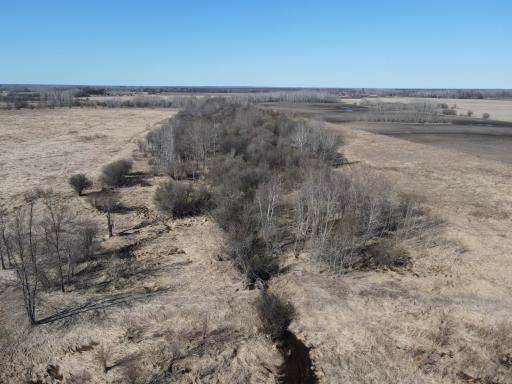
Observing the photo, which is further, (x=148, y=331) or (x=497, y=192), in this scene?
(x=497, y=192)

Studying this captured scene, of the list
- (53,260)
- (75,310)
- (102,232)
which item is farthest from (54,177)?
(75,310)

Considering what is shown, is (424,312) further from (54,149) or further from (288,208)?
(54,149)

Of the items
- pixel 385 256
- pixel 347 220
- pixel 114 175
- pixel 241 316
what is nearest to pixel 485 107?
pixel 347 220

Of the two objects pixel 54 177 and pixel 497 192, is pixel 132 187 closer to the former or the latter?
pixel 54 177

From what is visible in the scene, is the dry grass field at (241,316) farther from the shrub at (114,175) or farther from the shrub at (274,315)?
the shrub at (114,175)

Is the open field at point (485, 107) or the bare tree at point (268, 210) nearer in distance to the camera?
the bare tree at point (268, 210)

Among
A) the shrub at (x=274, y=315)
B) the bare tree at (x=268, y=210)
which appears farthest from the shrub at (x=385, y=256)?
the shrub at (x=274, y=315)

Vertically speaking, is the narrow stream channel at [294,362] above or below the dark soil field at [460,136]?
below
